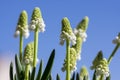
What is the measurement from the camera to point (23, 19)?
449 cm

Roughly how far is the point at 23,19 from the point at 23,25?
0.07 m

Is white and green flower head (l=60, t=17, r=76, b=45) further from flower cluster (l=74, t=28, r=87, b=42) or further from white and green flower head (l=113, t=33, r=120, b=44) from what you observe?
white and green flower head (l=113, t=33, r=120, b=44)

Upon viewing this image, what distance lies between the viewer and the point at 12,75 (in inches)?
176

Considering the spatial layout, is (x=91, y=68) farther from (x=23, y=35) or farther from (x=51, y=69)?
(x=23, y=35)

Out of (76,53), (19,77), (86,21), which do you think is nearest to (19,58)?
(19,77)

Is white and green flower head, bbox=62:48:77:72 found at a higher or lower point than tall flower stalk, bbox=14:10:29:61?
lower

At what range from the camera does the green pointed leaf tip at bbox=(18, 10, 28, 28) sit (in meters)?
4.46

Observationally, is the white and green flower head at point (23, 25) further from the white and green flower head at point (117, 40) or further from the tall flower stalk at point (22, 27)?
the white and green flower head at point (117, 40)

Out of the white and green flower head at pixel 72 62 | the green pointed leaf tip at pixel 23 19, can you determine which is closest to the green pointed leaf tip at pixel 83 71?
the white and green flower head at pixel 72 62

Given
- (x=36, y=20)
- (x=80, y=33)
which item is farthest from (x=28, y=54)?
(x=80, y=33)

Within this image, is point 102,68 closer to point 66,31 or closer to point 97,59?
point 97,59

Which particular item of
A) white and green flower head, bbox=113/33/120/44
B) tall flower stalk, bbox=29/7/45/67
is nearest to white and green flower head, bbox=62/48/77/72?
tall flower stalk, bbox=29/7/45/67

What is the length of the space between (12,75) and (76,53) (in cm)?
84

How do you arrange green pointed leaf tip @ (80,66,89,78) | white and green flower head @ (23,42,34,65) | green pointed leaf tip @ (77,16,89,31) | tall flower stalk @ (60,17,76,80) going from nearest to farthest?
tall flower stalk @ (60,17,76,80)
white and green flower head @ (23,42,34,65)
green pointed leaf tip @ (77,16,89,31)
green pointed leaf tip @ (80,66,89,78)
